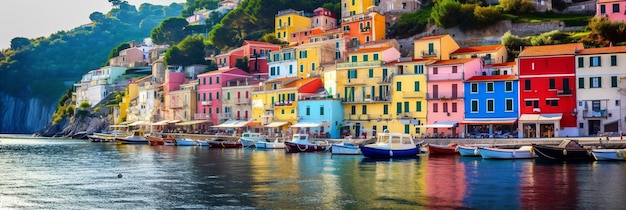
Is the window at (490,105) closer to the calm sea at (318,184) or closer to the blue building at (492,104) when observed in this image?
the blue building at (492,104)

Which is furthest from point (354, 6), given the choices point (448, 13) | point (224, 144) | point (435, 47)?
point (224, 144)

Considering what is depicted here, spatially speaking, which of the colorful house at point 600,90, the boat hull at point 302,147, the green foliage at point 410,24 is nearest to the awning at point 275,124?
the boat hull at point 302,147

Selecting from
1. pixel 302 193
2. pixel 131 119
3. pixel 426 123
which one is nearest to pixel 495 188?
pixel 302 193

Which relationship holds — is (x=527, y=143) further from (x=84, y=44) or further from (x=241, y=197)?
(x=84, y=44)

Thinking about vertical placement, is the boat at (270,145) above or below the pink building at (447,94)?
below

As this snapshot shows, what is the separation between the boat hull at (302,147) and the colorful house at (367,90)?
644 cm

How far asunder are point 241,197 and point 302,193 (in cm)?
246

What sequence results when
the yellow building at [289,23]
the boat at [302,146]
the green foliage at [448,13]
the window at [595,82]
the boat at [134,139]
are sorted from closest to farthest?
the window at [595,82] → the boat at [302,146] → the green foliage at [448,13] → the boat at [134,139] → the yellow building at [289,23]

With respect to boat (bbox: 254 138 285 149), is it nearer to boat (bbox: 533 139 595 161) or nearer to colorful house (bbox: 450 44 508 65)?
colorful house (bbox: 450 44 508 65)

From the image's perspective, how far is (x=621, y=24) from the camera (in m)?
56.4

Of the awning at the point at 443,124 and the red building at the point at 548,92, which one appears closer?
the red building at the point at 548,92

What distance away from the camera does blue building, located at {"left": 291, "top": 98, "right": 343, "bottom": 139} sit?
58.1 m

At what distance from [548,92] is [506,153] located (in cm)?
1027

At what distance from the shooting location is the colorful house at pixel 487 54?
55.8 metres
